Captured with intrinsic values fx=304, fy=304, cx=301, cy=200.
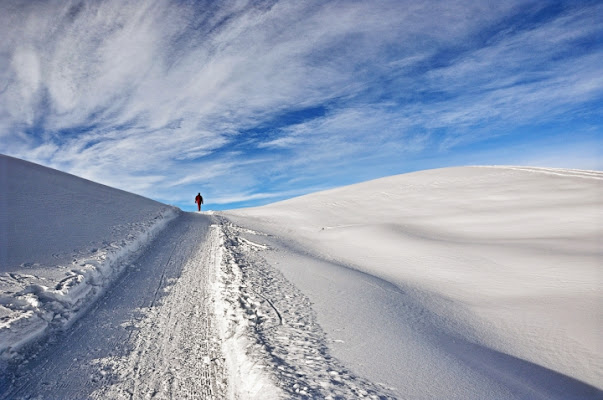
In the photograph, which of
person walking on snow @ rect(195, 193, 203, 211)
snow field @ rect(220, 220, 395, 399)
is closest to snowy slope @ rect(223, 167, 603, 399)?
snow field @ rect(220, 220, 395, 399)

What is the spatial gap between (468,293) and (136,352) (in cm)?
714

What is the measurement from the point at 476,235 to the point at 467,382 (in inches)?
411

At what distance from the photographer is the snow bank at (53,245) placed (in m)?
5.13

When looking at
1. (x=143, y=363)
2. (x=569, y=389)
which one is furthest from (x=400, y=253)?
(x=143, y=363)

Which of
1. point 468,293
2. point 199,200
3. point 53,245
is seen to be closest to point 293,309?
point 468,293

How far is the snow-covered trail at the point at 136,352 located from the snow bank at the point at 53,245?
15.4 inches

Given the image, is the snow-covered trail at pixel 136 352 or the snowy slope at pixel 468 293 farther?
the snowy slope at pixel 468 293

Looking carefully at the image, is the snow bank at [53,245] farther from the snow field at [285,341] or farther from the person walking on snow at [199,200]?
the person walking on snow at [199,200]

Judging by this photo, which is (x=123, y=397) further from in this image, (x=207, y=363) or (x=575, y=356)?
(x=575, y=356)

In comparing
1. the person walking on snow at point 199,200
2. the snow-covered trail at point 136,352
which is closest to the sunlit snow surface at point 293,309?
the snow-covered trail at point 136,352

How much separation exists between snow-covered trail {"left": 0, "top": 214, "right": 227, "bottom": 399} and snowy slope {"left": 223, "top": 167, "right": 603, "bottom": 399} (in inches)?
77.0

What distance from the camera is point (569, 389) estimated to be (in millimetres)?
3980

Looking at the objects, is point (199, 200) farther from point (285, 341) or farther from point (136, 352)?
point (285, 341)

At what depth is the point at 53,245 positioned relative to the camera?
8.37 meters
